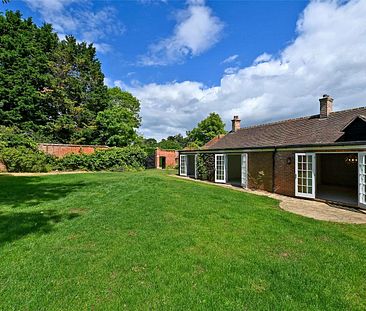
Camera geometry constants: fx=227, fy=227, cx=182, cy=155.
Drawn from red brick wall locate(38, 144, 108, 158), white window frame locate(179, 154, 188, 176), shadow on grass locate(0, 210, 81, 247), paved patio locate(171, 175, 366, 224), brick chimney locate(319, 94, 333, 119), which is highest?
brick chimney locate(319, 94, 333, 119)

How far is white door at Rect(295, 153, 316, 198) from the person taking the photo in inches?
381

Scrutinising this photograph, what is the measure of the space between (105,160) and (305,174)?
1767 centimetres

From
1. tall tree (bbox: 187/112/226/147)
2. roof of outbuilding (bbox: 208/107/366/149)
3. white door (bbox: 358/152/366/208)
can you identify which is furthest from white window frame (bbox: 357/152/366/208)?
tall tree (bbox: 187/112/226/147)

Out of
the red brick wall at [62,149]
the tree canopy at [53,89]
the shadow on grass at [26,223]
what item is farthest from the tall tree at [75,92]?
the shadow on grass at [26,223]

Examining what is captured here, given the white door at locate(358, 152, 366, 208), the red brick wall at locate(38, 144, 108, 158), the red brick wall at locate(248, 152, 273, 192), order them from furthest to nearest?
1. the red brick wall at locate(38, 144, 108, 158)
2. the red brick wall at locate(248, 152, 273, 192)
3. the white door at locate(358, 152, 366, 208)

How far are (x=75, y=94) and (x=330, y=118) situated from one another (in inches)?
1109

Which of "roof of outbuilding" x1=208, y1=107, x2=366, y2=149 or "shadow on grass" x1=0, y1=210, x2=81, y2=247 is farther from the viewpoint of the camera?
"roof of outbuilding" x1=208, y1=107, x2=366, y2=149

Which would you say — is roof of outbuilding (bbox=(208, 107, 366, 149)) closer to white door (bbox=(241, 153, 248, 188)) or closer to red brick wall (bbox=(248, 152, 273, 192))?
red brick wall (bbox=(248, 152, 273, 192))

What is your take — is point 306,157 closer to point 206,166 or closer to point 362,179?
point 362,179

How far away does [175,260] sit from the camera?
3809 mm

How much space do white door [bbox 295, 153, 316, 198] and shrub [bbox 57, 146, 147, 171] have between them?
54.8 ft

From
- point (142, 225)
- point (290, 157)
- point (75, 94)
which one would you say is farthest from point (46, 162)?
point (290, 157)

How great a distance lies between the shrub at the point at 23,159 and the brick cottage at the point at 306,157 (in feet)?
42.4

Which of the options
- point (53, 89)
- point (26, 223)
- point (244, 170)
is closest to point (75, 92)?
point (53, 89)
